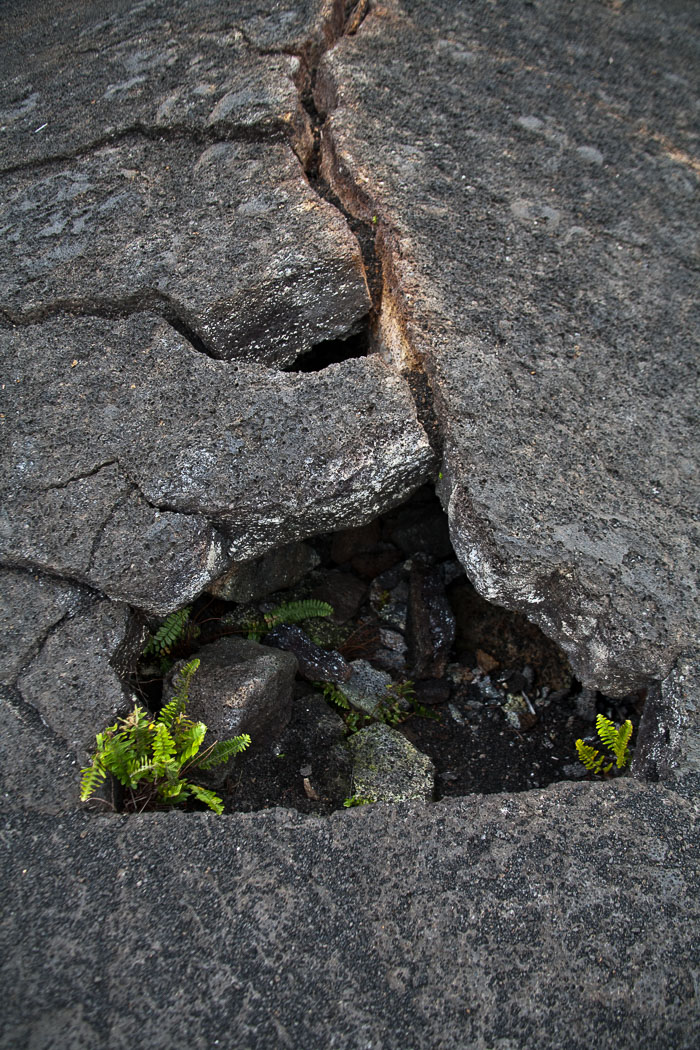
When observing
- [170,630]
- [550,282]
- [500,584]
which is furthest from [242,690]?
[550,282]

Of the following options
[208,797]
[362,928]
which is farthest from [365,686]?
[362,928]

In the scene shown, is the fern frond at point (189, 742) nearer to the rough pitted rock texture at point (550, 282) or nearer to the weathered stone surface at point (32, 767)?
the weathered stone surface at point (32, 767)

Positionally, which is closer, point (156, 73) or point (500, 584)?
point (500, 584)

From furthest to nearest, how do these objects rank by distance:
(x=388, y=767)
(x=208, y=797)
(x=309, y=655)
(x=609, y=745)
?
(x=309, y=655) → (x=388, y=767) → (x=609, y=745) → (x=208, y=797)

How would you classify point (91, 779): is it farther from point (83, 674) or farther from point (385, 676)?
point (385, 676)

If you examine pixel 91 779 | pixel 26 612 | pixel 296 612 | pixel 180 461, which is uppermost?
pixel 180 461

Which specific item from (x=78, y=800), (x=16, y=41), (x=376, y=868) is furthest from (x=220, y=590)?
(x=16, y=41)

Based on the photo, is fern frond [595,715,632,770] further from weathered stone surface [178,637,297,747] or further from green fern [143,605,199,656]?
green fern [143,605,199,656]

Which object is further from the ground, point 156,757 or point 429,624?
point 156,757

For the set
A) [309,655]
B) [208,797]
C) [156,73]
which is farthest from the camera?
[156,73]
